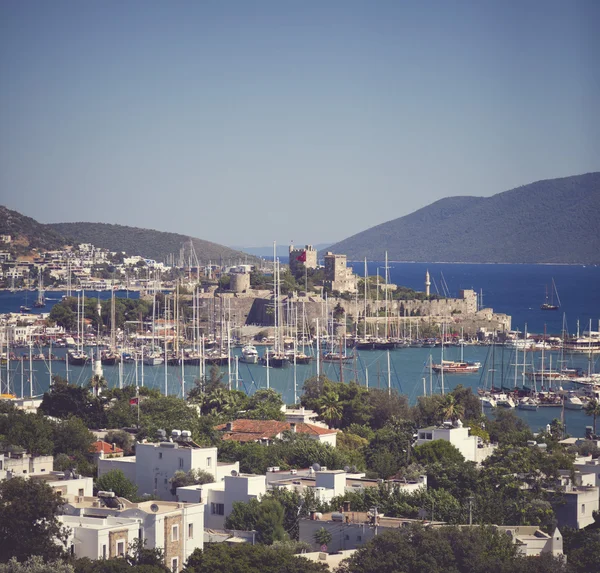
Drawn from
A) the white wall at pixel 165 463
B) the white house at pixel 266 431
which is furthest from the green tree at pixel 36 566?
the white house at pixel 266 431

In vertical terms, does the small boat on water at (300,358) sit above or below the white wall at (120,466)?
above

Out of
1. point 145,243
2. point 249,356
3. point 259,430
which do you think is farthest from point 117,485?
point 145,243

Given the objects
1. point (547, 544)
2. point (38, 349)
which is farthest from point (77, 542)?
point (38, 349)

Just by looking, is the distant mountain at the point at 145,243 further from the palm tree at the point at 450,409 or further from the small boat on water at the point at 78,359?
the palm tree at the point at 450,409

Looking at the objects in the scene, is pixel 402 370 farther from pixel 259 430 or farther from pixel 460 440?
pixel 460 440

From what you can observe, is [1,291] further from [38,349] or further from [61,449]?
[61,449]
